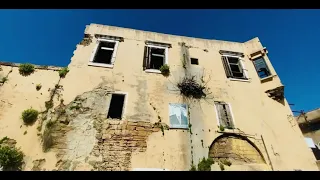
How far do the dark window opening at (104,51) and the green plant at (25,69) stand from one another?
3157mm

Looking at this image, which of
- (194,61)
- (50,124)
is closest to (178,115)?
(194,61)

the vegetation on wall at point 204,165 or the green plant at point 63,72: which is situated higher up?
the green plant at point 63,72

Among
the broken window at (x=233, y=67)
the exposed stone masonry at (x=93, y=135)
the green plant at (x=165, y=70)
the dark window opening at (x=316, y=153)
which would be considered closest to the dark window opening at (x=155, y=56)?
the green plant at (x=165, y=70)

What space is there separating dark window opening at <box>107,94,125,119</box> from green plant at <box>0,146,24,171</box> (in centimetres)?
380

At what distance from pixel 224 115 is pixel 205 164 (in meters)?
2.77

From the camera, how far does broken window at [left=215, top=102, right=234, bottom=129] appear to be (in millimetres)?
9594

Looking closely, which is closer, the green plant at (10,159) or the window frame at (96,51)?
the green plant at (10,159)

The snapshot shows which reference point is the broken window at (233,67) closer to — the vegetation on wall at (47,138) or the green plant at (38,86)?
the vegetation on wall at (47,138)

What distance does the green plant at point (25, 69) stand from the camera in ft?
32.4

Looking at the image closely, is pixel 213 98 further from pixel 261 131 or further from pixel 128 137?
pixel 128 137

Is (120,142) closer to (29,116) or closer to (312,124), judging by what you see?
(29,116)

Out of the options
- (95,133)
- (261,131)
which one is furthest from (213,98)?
(95,133)
